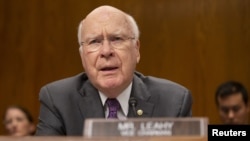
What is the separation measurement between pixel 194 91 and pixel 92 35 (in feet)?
6.63

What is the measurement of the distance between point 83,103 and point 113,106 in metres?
0.10

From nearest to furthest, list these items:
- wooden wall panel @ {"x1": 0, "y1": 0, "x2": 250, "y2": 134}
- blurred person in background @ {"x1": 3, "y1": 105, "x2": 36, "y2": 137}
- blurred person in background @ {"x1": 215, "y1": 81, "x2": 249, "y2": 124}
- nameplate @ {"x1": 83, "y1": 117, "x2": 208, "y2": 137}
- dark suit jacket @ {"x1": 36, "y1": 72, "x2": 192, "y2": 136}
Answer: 1. nameplate @ {"x1": 83, "y1": 117, "x2": 208, "y2": 137}
2. dark suit jacket @ {"x1": 36, "y1": 72, "x2": 192, "y2": 136}
3. blurred person in background @ {"x1": 215, "y1": 81, "x2": 249, "y2": 124}
4. blurred person in background @ {"x1": 3, "y1": 105, "x2": 36, "y2": 137}
5. wooden wall panel @ {"x1": 0, "y1": 0, "x2": 250, "y2": 134}

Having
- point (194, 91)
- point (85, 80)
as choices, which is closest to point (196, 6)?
point (194, 91)

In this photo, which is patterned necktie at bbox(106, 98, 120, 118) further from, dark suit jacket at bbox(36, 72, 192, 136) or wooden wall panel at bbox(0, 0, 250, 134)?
wooden wall panel at bbox(0, 0, 250, 134)

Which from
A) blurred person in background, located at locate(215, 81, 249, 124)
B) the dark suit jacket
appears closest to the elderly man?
the dark suit jacket

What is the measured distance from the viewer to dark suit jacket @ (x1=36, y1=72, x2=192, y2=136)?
1462mm

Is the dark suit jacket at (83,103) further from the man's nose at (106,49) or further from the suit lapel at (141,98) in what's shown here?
the man's nose at (106,49)

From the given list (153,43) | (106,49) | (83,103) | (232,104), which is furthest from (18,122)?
(106,49)

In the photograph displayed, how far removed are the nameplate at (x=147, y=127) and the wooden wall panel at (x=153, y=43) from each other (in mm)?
2561

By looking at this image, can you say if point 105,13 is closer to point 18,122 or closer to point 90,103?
point 90,103

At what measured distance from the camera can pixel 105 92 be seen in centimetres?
153

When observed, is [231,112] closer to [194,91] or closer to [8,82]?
[194,91]

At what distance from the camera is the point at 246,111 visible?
2736mm

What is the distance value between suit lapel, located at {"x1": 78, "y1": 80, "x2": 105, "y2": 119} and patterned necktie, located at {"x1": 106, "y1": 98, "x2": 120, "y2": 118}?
3cm
